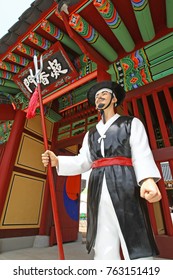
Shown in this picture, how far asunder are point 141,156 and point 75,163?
0.52 metres

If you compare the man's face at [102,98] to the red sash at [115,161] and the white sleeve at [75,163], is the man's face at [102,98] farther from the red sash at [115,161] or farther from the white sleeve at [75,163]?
the red sash at [115,161]

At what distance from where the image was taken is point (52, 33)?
2732 mm

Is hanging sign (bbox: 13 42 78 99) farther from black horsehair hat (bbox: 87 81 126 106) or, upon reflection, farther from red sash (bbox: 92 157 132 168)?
red sash (bbox: 92 157 132 168)

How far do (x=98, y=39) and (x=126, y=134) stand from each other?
1.65 meters

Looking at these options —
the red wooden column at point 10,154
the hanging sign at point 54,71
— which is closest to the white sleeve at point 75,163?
the hanging sign at point 54,71

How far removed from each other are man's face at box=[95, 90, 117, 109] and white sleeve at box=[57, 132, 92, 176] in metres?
0.32

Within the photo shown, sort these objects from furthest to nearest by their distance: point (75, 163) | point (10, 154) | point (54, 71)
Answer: point (10, 154) → point (54, 71) → point (75, 163)

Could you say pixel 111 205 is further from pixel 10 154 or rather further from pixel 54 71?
pixel 10 154

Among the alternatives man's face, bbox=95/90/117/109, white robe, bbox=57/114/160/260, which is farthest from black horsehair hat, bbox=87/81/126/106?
white robe, bbox=57/114/160/260

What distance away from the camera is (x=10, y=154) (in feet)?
12.5

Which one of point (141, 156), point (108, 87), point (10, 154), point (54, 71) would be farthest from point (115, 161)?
point (10, 154)

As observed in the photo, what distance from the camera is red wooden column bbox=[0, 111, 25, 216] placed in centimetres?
357
